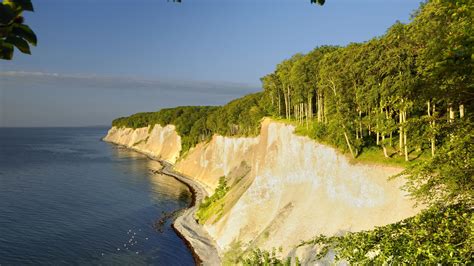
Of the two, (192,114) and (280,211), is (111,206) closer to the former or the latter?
(280,211)

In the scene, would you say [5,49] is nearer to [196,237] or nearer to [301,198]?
[301,198]

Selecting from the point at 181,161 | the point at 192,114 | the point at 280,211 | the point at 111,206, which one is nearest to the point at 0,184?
the point at 111,206

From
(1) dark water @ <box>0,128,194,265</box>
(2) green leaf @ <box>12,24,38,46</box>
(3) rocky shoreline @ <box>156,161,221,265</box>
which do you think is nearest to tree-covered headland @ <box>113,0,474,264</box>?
(2) green leaf @ <box>12,24,38,46</box>

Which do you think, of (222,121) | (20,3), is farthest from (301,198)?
(222,121)

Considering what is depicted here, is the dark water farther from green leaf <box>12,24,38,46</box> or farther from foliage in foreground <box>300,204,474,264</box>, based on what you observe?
Answer: green leaf <box>12,24,38,46</box>

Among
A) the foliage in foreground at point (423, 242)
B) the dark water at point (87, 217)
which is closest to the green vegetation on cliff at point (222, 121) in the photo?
the dark water at point (87, 217)

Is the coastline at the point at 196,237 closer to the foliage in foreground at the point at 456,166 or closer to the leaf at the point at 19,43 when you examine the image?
the foliage in foreground at the point at 456,166
